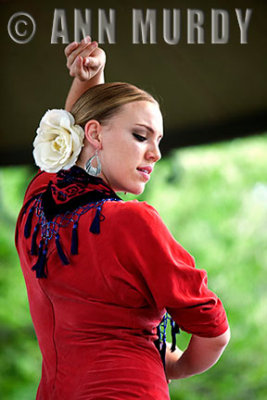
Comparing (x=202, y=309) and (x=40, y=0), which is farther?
(x=40, y=0)

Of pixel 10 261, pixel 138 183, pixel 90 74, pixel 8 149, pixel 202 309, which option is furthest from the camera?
pixel 10 261

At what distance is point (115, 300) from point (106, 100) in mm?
366

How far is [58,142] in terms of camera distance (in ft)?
3.64

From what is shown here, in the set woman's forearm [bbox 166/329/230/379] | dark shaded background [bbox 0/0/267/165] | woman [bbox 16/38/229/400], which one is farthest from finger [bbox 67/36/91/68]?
dark shaded background [bbox 0/0/267/165]

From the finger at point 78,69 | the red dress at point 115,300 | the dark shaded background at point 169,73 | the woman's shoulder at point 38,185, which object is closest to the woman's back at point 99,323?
the red dress at point 115,300

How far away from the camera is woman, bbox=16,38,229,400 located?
0.99 metres

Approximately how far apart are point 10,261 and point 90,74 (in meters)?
2.01

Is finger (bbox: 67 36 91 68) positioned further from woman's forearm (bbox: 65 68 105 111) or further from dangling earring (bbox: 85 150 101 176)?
dangling earring (bbox: 85 150 101 176)

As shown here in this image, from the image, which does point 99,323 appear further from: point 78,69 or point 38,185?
point 78,69

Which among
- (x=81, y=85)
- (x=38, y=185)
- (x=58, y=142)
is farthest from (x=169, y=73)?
(x=58, y=142)

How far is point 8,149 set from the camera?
294 cm

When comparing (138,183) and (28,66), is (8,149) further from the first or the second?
(138,183)

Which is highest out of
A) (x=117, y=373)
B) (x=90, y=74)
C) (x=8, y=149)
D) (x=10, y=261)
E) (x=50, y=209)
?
(x=90, y=74)

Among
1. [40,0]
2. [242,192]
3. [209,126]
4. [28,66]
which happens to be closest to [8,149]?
[28,66]
